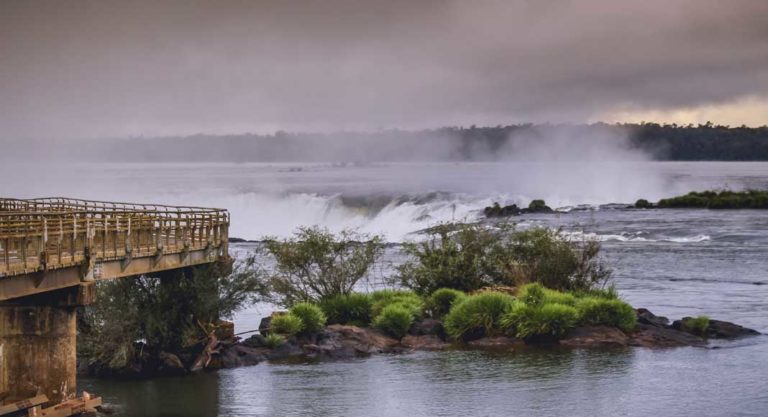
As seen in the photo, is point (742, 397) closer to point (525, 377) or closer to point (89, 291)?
point (525, 377)

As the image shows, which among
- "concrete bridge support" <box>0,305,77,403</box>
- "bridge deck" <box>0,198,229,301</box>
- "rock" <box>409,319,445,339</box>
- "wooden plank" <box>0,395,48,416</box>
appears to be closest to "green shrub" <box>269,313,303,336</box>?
"bridge deck" <box>0,198,229,301</box>

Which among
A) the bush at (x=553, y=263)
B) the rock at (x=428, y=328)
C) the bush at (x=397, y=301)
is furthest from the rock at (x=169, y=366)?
the bush at (x=553, y=263)

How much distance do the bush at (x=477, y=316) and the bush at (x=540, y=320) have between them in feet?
1.52

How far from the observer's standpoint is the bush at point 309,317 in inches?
1679

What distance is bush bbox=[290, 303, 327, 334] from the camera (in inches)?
1679

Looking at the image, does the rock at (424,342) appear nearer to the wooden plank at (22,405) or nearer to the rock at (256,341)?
the rock at (256,341)

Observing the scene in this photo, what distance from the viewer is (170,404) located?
34.7m

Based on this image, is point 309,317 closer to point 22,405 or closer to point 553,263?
point 553,263

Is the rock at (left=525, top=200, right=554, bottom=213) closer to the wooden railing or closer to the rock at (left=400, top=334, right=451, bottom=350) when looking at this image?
the rock at (left=400, top=334, right=451, bottom=350)

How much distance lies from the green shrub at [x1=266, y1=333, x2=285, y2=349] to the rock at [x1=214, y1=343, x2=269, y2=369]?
0.38 meters

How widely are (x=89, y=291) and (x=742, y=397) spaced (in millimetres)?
19700

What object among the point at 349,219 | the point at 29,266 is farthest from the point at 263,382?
the point at 349,219

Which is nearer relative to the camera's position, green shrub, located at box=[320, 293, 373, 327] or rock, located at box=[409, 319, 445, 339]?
rock, located at box=[409, 319, 445, 339]

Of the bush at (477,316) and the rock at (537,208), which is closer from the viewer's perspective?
the bush at (477,316)
